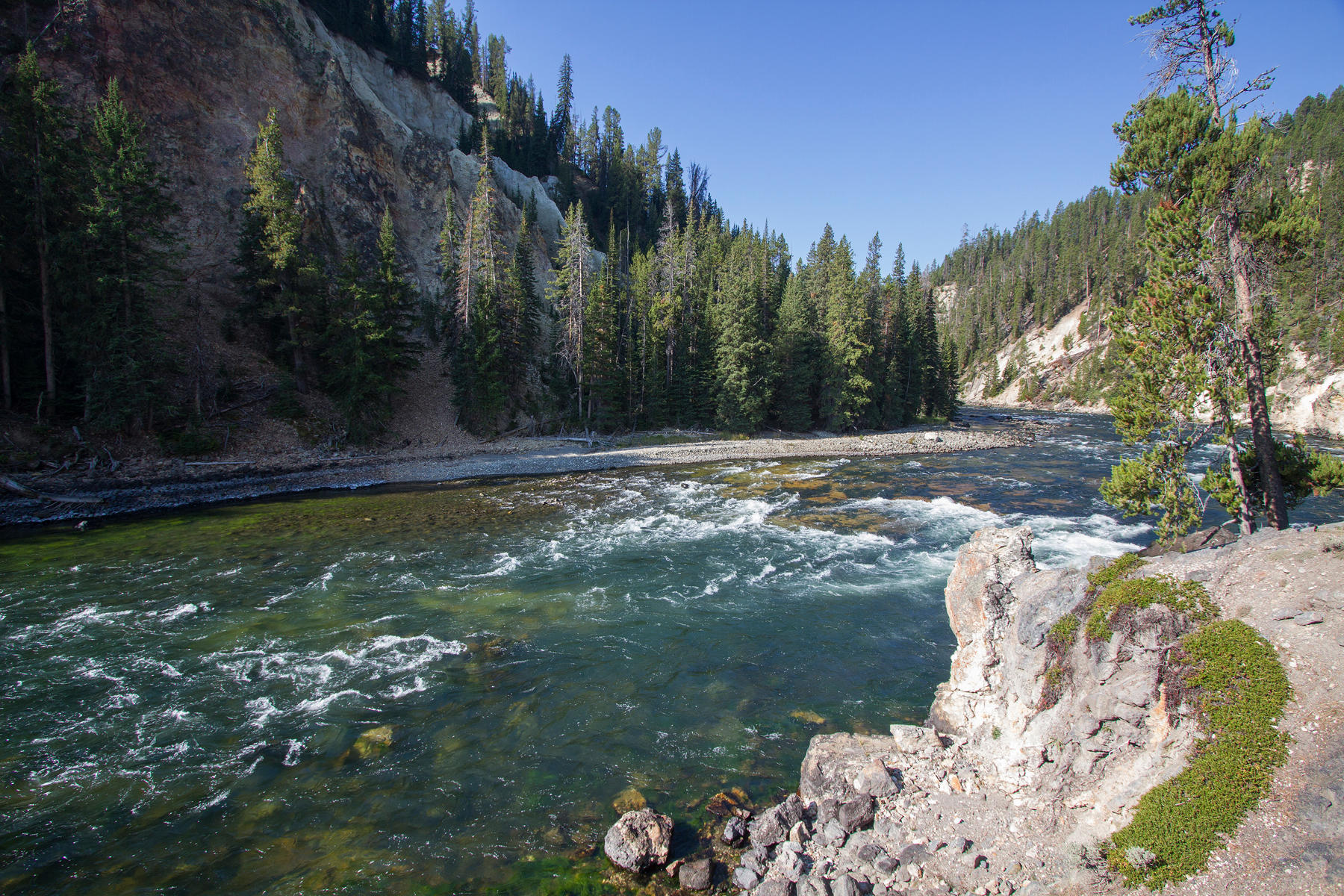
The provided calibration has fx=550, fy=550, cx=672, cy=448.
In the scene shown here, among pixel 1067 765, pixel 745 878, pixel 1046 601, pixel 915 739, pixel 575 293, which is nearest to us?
pixel 745 878

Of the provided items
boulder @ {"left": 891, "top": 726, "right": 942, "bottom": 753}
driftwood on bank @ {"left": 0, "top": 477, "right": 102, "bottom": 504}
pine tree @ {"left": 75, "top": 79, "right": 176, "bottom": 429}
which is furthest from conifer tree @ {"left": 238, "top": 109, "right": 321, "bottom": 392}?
boulder @ {"left": 891, "top": 726, "right": 942, "bottom": 753}

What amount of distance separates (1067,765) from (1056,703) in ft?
2.11

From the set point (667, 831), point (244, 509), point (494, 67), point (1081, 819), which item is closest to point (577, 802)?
point (667, 831)

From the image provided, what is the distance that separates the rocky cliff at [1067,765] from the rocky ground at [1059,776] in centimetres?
1

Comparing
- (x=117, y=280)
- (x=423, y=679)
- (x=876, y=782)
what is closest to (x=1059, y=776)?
(x=876, y=782)

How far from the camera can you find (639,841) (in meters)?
6.27

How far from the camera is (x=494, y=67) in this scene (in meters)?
85.1

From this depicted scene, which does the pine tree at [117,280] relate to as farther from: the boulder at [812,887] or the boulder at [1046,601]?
the boulder at [1046,601]

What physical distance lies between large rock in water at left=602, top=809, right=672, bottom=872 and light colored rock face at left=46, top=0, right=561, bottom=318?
42.0m

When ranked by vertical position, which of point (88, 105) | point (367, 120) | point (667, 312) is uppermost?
point (367, 120)

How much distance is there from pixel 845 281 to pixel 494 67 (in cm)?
6969

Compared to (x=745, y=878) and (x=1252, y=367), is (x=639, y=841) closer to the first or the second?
(x=745, y=878)

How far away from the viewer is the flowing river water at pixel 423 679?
6715 millimetres

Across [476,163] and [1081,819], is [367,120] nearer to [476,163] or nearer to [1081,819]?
[476,163]
